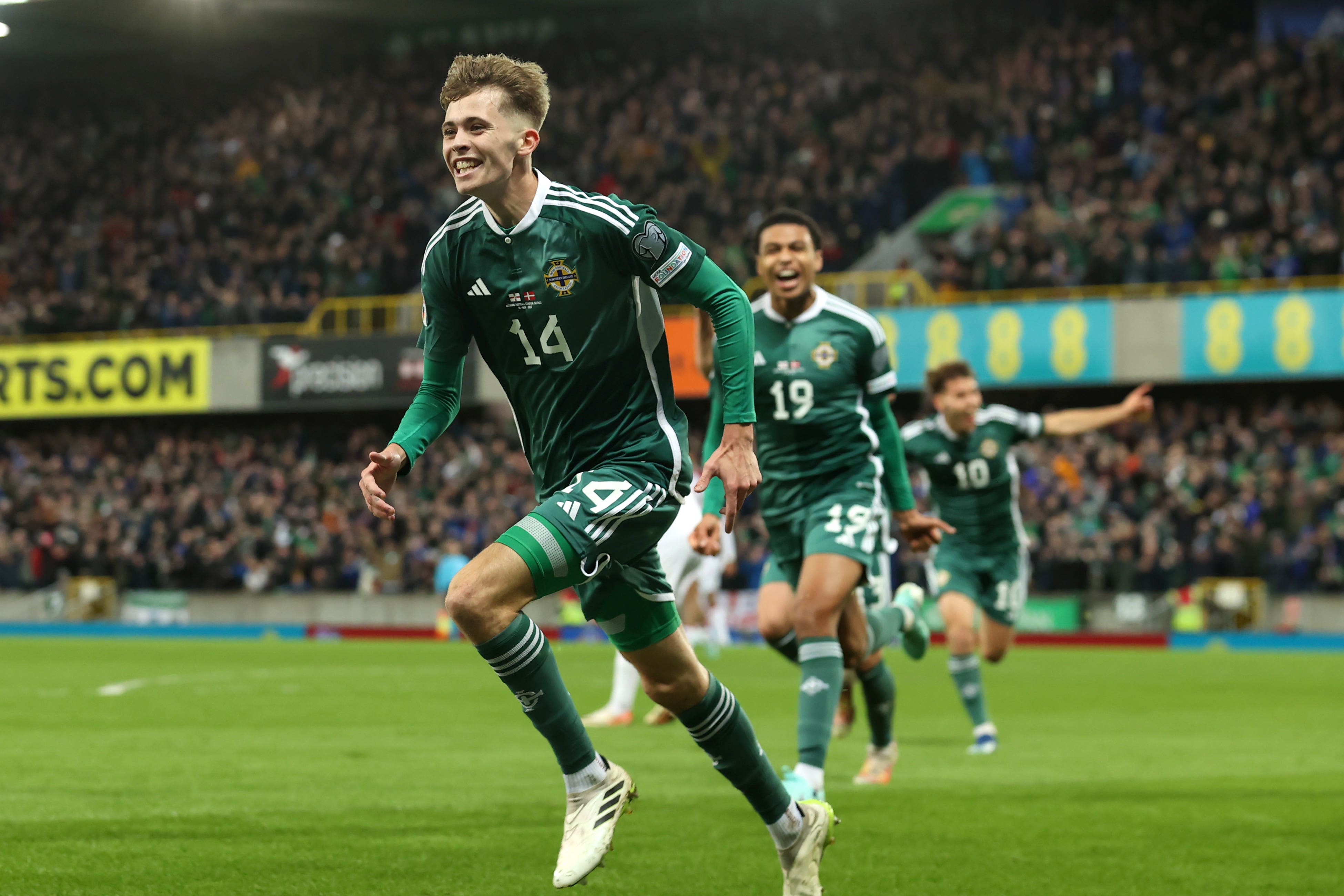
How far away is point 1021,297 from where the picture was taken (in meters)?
30.1

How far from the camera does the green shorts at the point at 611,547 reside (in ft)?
15.7

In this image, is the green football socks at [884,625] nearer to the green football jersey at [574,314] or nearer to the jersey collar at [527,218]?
the green football jersey at [574,314]

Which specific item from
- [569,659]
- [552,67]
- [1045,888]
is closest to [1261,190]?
[569,659]

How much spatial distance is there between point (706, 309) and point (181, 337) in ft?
113

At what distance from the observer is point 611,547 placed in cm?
496

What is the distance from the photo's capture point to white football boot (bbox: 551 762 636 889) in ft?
15.7

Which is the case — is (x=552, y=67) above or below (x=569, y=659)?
above

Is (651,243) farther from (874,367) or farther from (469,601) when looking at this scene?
(874,367)

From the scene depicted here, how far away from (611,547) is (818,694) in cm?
250

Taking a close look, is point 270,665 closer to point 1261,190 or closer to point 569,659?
point 569,659

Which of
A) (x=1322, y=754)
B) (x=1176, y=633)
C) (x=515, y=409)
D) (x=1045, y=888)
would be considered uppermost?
(x=515, y=409)

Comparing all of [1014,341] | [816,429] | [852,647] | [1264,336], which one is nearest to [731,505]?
[816,429]

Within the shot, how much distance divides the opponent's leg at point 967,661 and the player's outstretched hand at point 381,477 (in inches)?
250

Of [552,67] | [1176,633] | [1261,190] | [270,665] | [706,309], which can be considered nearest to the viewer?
[706,309]
